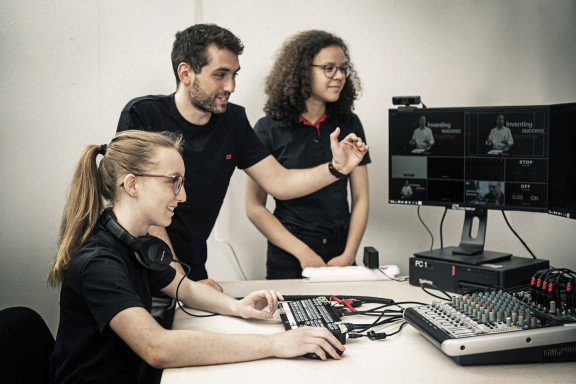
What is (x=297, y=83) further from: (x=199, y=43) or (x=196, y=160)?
(x=196, y=160)

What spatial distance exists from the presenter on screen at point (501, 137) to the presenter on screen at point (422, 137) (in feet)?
0.74

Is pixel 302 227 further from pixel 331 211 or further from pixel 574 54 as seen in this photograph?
pixel 574 54

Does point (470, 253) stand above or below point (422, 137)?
below

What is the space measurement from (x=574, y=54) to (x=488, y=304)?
2419mm

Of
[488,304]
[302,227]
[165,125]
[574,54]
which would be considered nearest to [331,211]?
[302,227]

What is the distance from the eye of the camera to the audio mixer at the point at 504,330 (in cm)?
122

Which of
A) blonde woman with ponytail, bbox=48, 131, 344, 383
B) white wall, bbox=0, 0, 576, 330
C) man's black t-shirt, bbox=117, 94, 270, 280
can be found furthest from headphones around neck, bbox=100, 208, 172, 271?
white wall, bbox=0, 0, 576, 330

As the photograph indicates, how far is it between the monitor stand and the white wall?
1.10 meters

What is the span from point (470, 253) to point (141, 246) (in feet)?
3.78

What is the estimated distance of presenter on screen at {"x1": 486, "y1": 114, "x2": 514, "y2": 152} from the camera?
6.27 feet

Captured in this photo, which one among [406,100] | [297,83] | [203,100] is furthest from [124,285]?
[297,83]

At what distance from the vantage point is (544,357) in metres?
1.25

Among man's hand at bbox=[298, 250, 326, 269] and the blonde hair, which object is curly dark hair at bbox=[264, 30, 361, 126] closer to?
man's hand at bbox=[298, 250, 326, 269]

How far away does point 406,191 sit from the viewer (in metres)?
2.15
